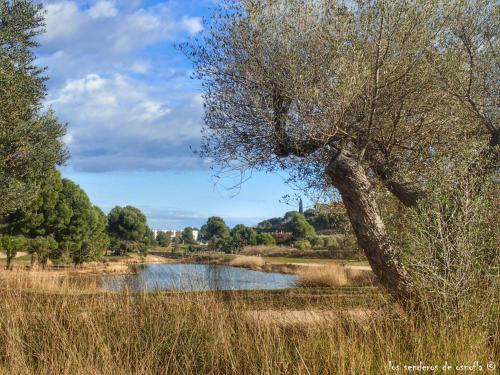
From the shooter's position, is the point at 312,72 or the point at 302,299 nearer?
the point at 312,72

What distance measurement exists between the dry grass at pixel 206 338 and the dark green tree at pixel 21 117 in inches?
235

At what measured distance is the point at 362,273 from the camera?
925 inches

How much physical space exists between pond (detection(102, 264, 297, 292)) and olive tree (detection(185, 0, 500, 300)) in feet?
6.55

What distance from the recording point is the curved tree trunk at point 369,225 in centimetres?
762

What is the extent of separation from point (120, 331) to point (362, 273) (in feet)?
59.3

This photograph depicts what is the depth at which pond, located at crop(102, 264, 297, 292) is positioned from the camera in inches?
315

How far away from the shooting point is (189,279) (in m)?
8.04

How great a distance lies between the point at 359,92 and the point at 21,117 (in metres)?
9.99

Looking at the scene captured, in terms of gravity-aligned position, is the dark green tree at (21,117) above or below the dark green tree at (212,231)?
above

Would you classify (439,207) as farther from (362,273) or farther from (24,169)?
(362,273)

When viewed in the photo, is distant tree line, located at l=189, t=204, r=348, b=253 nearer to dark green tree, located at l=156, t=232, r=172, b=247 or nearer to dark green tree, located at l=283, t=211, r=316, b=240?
dark green tree, located at l=283, t=211, r=316, b=240

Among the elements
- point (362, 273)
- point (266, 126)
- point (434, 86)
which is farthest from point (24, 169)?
point (362, 273)

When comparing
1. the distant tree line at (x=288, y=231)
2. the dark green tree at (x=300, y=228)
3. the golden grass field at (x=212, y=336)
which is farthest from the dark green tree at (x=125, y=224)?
the golden grass field at (x=212, y=336)

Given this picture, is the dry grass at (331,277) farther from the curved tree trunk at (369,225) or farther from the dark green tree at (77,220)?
the dark green tree at (77,220)
